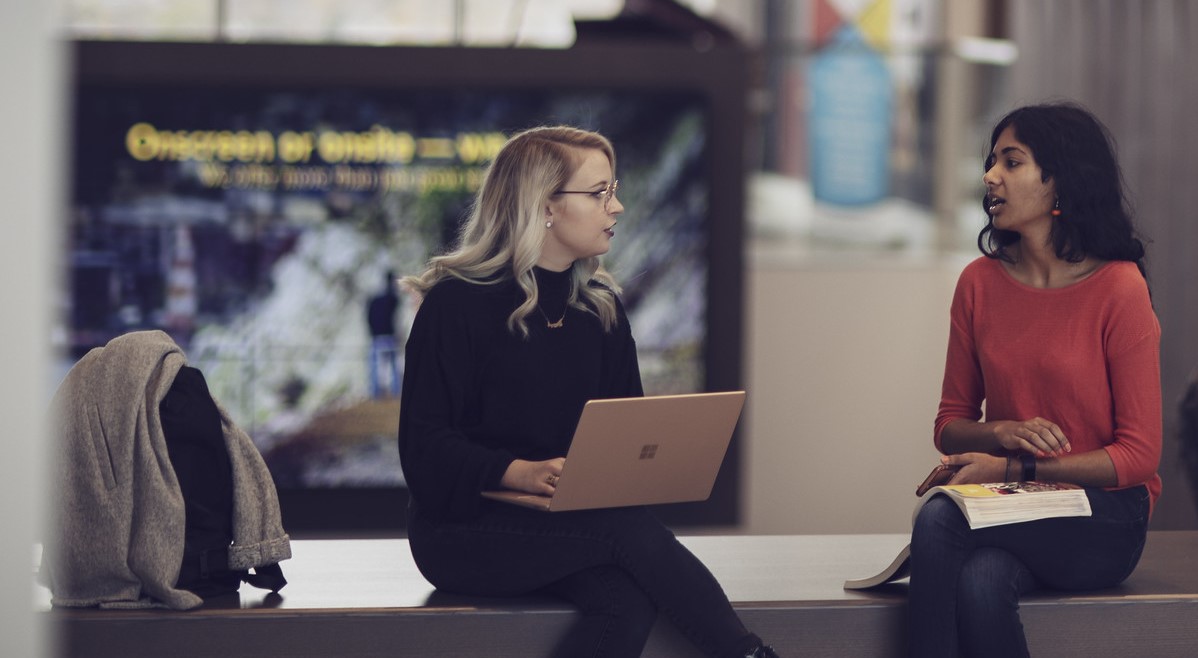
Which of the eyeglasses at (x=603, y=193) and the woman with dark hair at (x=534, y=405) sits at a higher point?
the eyeglasses at (x=603, y=193)

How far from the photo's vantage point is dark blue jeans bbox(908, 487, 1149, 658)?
2293mm

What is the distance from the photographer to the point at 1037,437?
2.34 metres

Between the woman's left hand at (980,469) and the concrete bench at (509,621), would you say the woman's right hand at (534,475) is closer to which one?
the concrete bench at (509,621)

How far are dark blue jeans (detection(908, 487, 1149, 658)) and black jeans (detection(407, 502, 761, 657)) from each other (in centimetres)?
32

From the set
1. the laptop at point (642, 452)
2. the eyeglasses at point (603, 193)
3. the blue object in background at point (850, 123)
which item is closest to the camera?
the laptop at point (642, 452)

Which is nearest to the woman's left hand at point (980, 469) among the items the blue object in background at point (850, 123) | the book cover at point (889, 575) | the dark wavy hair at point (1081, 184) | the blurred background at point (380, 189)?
the book cover at point (889, 575)

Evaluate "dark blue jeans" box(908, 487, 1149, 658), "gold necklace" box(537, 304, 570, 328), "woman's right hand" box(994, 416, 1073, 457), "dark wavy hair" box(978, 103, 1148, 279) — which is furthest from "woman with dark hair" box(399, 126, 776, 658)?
"dark wavy hair" box(978, 103, 1148, 279)

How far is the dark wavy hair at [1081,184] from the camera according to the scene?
8.05ft

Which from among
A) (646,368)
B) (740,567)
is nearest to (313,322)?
(646,368)

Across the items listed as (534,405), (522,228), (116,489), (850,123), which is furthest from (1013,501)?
(850,123)

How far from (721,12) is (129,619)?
477 cm

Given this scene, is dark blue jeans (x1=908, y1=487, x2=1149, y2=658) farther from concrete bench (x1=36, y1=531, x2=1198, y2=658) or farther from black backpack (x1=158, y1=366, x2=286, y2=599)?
black backpack (x1=158, y1=366, x2=286, y2=599)

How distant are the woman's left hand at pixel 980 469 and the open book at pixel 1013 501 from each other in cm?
3

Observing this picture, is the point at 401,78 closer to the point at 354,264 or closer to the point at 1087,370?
the point at 354,264
